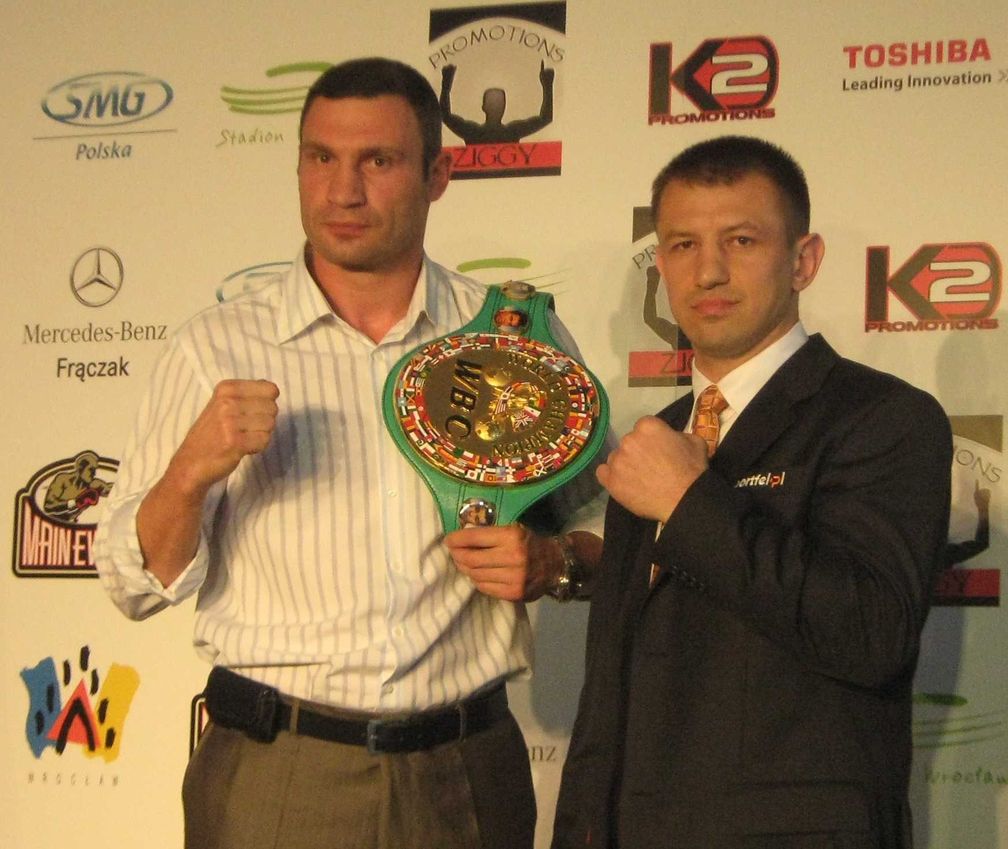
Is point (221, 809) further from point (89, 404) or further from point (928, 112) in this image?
point (928, 112)

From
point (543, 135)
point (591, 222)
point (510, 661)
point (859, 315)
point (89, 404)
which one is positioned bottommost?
point (510, 661)

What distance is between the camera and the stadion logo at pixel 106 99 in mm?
3338

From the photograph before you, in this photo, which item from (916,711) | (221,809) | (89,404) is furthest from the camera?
(89,404)

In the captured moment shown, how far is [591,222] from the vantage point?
3041mm

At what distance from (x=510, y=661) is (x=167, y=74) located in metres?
1.89

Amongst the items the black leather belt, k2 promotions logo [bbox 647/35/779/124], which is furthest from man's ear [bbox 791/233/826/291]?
k2 promotions logo [bbox 647/35/779/124]

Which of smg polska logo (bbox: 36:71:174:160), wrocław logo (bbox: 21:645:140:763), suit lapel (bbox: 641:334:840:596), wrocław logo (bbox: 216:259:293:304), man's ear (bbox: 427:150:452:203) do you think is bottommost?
wrocław logo (bbox: 21:645:140:763)

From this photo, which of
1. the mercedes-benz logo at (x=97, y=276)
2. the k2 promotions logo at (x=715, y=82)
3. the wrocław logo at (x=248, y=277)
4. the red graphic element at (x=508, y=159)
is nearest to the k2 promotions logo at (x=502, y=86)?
the red graphic element at (x=508, y=159)

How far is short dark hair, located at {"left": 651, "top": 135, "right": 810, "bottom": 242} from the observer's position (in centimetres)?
191

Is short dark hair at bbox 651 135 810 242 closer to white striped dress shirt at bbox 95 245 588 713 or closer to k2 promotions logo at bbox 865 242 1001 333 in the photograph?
white striped dress shirt at bbox 95 245 588 713

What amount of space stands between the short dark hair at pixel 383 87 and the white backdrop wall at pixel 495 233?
34.6 inches

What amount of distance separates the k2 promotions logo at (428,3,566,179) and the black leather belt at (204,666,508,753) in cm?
146

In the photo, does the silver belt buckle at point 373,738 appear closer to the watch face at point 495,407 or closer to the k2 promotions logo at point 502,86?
the watch face at point 495,407

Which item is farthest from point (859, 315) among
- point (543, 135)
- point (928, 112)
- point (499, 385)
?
point (499, 385)
